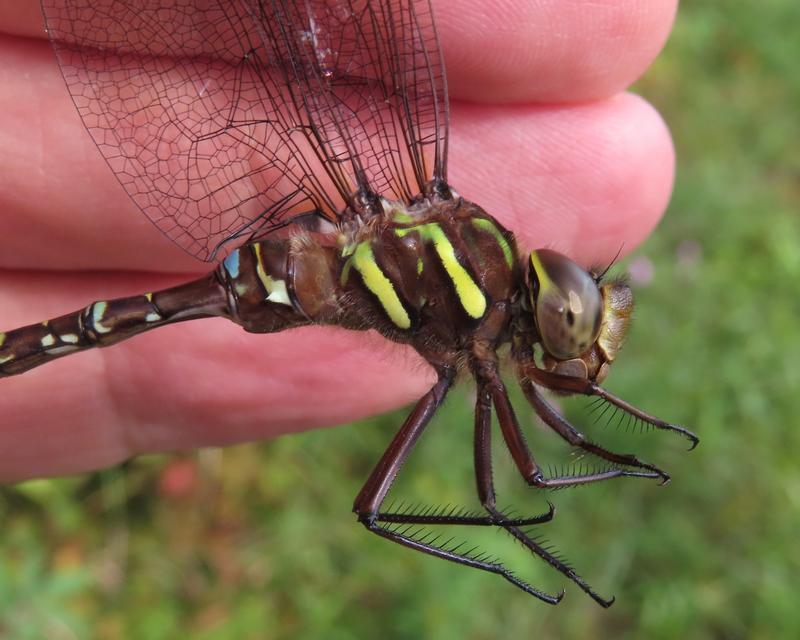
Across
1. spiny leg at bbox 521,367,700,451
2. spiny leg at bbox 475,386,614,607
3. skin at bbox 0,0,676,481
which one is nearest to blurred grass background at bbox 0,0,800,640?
skin at bbox 0,0,676,481

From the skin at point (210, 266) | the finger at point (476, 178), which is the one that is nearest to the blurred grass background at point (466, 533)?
the skin at point (210, 266)

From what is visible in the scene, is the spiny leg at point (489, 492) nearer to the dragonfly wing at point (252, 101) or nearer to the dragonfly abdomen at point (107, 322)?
the dragonfly wing at point (252, 101)

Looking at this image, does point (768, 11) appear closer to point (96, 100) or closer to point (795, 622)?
point (795, 622)

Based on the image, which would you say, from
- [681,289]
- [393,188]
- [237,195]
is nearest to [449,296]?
[393,188]

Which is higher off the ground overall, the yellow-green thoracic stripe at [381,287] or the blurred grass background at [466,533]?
the yellow-green thoracic stripe at [381,287]

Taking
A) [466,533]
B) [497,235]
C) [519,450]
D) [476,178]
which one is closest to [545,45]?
[476,178]

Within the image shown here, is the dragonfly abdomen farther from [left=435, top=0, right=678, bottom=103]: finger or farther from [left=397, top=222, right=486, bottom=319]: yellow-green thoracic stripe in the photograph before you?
[left=435, top=0, right=678, bottom=103]: finger

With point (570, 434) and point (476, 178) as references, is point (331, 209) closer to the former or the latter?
point (476, 178)

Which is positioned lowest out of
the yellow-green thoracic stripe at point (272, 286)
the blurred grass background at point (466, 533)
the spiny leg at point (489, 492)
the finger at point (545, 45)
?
the blurred grass background at point (466, 533)
